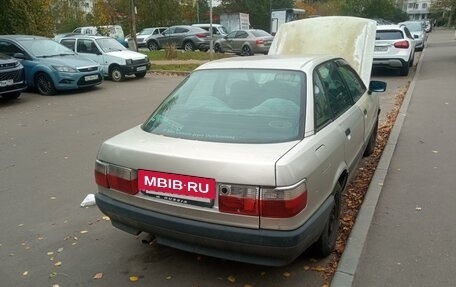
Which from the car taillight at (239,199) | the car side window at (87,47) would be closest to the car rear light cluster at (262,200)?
the car taillight at (239,199)

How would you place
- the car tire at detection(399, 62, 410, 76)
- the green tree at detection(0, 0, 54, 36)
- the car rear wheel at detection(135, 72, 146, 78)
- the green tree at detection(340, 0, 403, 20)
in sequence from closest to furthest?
the car tire at detection(399, 62, 410, 76)
the car rear wheel at detection(135, 72, 146, 78)
the green tree at detection(0, 0, 54, 36)
the green tree at detection(340, 0, 403, 20)

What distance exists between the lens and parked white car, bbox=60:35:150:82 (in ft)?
47.6

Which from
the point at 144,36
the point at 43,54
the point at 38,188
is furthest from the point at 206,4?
the point at 38,188

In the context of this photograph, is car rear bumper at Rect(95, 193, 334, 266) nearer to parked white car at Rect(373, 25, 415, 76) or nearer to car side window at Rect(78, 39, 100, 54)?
parked white car at Rect(373, 25, 415, 76)

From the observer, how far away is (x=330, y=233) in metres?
3.47

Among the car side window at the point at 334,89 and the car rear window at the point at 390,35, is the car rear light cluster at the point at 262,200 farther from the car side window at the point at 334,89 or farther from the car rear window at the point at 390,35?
the car rear window at the point at 390,35

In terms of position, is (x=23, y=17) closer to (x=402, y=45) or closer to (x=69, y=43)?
(x=69, y=43)

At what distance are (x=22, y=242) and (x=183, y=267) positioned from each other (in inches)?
63.2

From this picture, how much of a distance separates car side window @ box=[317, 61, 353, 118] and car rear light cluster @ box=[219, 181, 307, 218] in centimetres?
130

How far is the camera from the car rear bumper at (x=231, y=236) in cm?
265

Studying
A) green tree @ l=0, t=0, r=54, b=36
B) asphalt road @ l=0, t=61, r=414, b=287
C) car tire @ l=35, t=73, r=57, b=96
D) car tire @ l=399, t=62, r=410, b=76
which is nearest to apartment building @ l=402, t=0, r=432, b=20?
car tire @ l=399, t=62, r=410, b=76

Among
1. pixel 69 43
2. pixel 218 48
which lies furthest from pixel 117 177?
pixel 218 48

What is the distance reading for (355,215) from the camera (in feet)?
13.9

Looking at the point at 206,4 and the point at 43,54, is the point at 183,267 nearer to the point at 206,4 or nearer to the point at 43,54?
the point at 43,54
